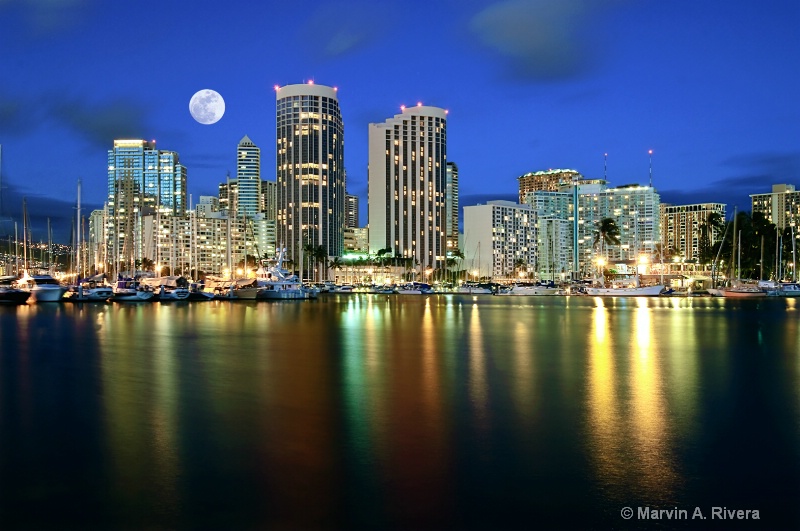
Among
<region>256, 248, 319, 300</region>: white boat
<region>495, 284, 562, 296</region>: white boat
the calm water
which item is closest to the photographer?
the calm water

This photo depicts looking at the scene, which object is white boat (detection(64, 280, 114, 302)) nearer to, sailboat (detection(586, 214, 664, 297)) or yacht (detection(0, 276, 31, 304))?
yacht (detection(0, 276, 31, 304))

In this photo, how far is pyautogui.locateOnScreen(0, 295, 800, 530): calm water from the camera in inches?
431

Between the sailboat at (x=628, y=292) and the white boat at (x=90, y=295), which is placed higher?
the white boat at (x=90, y=295)

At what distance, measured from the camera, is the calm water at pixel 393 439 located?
431 inches

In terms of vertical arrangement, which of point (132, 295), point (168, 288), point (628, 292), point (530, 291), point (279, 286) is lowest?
point (628, 292)

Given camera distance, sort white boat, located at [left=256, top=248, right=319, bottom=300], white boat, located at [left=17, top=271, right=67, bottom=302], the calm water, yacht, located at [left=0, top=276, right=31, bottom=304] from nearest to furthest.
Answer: the calm water
yacht, located at [left=0, top=276, right=31, bottom=304]
white boat, located at [left=17, top=271, right=67, bottom=302]
white boat, located at [left=256, top=248, right=319, bottom=300]

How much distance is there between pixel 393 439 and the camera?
1520cm

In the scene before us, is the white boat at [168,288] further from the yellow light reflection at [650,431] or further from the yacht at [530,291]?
the yellow light reflection at [650,431]

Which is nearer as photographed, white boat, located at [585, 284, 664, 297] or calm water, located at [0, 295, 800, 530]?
calm water, located at [0, 295, 800, 530]

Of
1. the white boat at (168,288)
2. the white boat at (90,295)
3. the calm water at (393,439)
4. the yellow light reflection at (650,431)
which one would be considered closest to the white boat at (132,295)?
the white boat at (90,295)

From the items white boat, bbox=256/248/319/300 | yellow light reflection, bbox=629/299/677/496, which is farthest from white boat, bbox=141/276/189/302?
yellow light reflection, bbox=629/299/677/496

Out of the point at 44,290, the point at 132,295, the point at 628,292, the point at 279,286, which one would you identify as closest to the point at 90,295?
the point at 132,295

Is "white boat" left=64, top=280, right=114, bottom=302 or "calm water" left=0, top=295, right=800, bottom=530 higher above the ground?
"white boat" left=64, top=280, right=114, bottom=302

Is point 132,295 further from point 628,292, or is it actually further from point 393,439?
point 628,292
